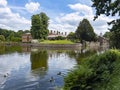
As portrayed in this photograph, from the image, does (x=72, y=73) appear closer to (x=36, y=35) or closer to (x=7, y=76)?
(x=7, y=76)

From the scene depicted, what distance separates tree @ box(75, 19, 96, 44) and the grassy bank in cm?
12028

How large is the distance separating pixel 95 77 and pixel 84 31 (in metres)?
122

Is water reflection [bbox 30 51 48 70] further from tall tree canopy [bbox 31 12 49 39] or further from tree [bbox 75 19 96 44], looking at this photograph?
tree [bbox 75 19 96 44]

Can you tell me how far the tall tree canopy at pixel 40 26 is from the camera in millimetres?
126688

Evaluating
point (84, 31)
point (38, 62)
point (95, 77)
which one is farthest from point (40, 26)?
point (95, 77)

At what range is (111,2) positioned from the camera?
19562 mm

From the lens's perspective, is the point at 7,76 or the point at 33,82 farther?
the point at 7,76

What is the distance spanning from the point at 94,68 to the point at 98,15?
8107mm

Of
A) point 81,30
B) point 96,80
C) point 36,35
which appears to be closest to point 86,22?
point 81,30

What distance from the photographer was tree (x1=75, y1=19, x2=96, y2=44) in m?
133

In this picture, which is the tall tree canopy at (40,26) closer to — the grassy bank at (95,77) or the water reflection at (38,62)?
the water reflection at (38,62)

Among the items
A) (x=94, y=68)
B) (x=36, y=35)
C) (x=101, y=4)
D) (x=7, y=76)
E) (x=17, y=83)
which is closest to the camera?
(x=94, y=68)

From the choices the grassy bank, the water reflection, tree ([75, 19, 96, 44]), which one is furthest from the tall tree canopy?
the grassy bank

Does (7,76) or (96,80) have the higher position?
(96,80)
